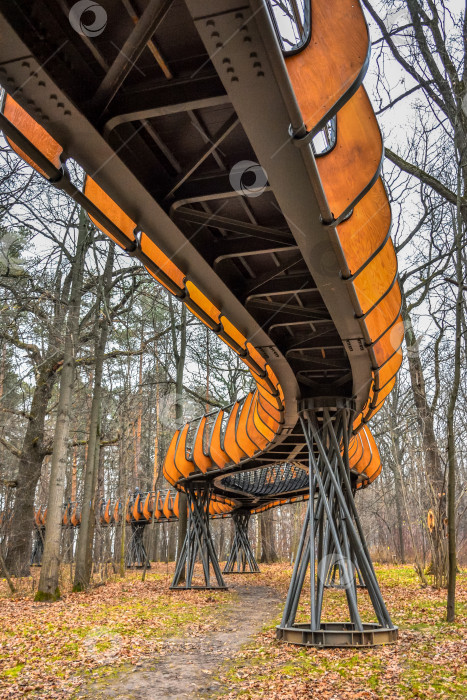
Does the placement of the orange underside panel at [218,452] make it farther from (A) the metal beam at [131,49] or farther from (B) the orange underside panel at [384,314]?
(A) the metal beam at [131,49]

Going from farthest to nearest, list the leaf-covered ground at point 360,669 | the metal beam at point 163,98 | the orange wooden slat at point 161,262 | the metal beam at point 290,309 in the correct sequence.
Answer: the metal beam at point 290,309 → the leaf-covered ground at point 360,669 → the orange wooden slat at point 161,262 → the metal beam at point 163,98

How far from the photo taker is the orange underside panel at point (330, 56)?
10.1ft

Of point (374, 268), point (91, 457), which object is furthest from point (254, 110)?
point (91, 457)

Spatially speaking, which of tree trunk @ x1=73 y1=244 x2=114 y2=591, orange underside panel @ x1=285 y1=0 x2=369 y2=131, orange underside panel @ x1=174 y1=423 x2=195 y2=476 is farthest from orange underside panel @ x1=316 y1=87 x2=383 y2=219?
orange underside panel @ x1=174 y1=423 x2=195 y2=476

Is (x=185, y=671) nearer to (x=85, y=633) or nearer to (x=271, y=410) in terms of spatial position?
(x=85, y=633)

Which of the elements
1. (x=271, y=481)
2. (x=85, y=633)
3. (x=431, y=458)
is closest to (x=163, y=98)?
(x=85, y=633)

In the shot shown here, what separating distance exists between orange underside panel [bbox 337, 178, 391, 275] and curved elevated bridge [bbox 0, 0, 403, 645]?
2cm

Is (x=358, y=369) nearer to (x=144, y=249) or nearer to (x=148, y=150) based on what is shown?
(x=144, y=249)

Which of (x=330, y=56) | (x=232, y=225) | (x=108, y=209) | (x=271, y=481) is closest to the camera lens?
(x=330, y=56)

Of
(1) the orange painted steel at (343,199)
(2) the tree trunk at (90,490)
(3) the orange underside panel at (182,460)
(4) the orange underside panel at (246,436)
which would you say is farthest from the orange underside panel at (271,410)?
(3) the orange underside panel at (182,460)

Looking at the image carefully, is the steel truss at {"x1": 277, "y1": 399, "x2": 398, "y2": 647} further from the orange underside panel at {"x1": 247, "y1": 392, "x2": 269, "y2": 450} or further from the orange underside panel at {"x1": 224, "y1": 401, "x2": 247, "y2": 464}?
the orange underside panel at {"x1": 224, "y1": 401, "x2": 247, "y2": 464}

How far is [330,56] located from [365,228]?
169cm

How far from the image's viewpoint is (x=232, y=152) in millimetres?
4211

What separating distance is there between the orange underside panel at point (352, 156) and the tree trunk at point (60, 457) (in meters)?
9.98
